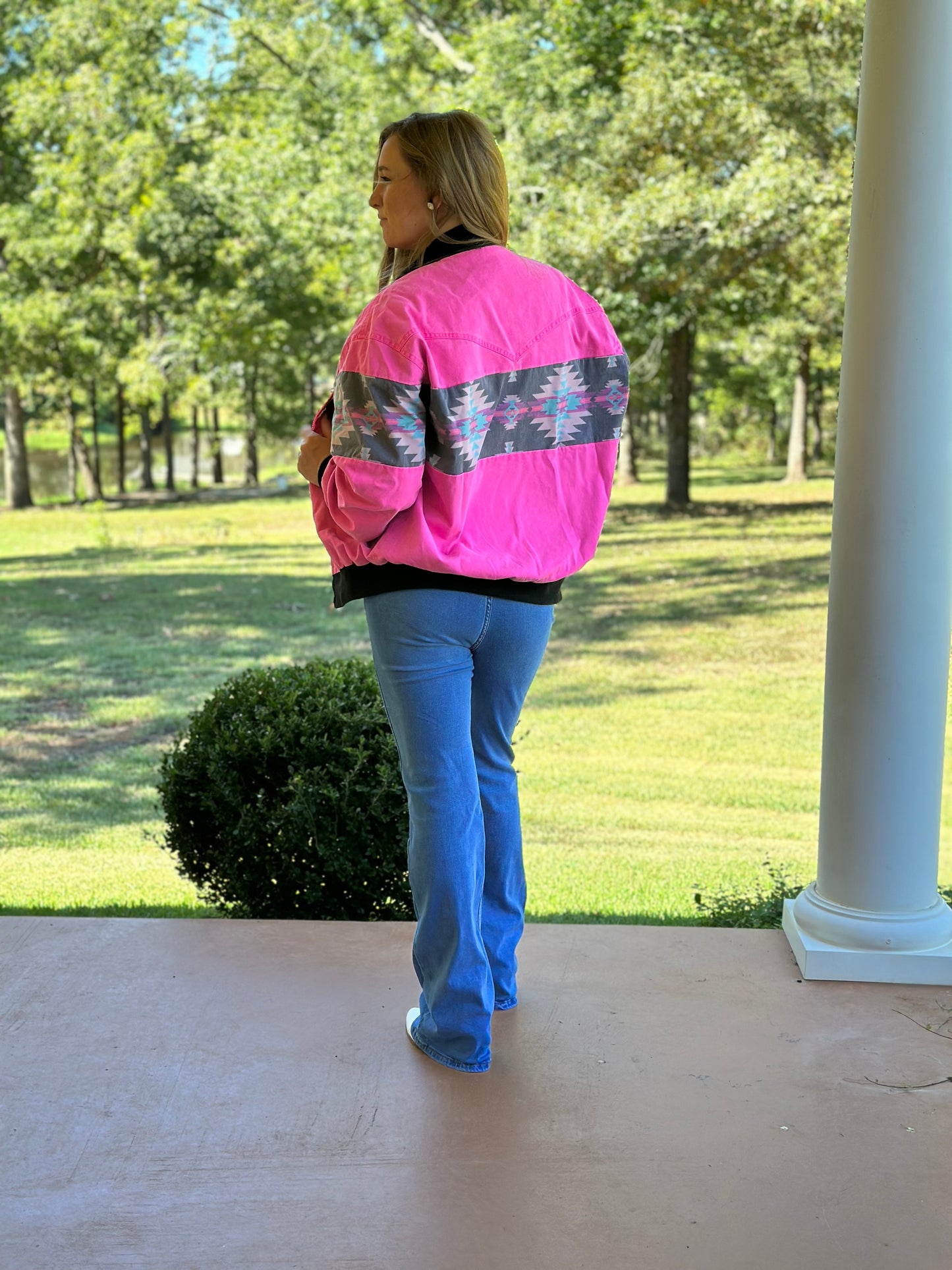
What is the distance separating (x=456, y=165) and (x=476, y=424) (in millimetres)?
379

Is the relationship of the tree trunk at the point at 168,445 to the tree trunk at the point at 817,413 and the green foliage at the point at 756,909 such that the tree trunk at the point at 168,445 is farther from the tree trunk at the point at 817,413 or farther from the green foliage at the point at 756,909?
the green foliage at the point at 756,909

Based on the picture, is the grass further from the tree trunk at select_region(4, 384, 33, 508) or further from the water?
the water

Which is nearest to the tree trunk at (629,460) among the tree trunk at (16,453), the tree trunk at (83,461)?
the tree trunk at (83,461)

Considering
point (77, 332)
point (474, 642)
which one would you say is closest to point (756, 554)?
point (77, 332)

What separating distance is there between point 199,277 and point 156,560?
223 inches

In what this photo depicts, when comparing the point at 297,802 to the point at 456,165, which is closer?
the point at 456,165

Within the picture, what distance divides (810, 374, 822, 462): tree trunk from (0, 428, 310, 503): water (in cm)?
1158

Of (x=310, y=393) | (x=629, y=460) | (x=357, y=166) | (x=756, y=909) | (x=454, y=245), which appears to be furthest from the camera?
(x=310, y=393)

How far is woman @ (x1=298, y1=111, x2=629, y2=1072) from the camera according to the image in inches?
71.6

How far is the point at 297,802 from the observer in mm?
2846

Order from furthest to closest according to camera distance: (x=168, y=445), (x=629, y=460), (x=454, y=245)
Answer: (x=168, y=445), (x=629, y=460), (x=454, y=245)

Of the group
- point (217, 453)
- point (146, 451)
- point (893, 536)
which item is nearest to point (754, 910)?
point (893, 536)

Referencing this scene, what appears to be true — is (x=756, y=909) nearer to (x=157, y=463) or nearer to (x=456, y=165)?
(x=456, y=165)

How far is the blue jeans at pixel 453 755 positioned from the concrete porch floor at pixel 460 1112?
128mm
